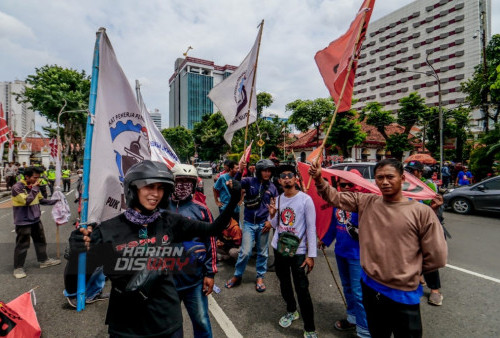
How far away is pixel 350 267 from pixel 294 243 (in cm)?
61

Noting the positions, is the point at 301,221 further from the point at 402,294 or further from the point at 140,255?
the point at 140,255

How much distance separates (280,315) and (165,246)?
215cm

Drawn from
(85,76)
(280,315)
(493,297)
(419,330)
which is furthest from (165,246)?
(85,76)

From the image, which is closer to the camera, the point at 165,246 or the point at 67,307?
the point at 165,246

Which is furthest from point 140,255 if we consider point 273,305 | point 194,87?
point 194,87

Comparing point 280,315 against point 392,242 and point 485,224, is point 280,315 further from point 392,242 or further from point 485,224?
point 485,224

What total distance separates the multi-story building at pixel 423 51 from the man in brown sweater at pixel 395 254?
4940cm

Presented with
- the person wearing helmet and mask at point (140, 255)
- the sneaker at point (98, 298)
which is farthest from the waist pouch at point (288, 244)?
the sneaker at point (98, 298)

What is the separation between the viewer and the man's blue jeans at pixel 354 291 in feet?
8.13

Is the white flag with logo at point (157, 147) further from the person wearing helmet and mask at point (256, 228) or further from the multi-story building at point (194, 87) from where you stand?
the multi-story building at point (194, 87)

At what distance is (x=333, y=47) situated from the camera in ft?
10.6

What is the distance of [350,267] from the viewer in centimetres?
268

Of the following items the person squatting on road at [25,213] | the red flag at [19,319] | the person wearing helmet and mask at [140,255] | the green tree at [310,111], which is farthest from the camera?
the green tree at [310,111]

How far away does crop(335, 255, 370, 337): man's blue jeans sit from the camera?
248 cm
